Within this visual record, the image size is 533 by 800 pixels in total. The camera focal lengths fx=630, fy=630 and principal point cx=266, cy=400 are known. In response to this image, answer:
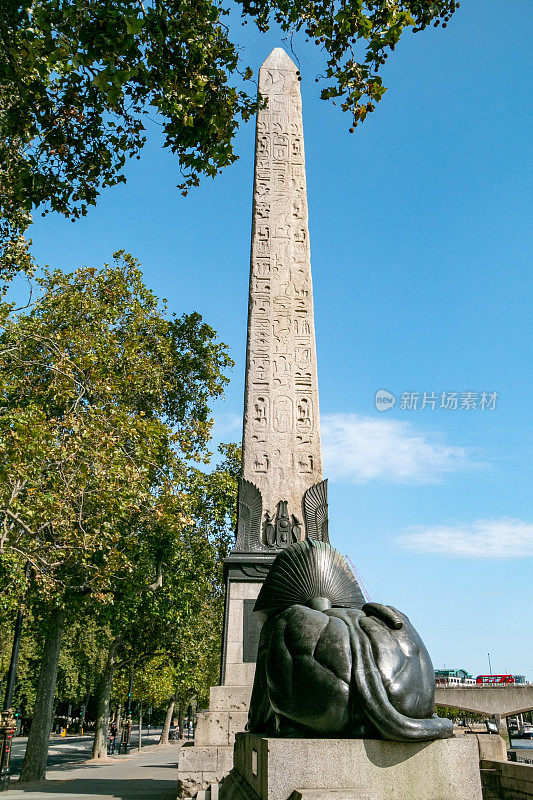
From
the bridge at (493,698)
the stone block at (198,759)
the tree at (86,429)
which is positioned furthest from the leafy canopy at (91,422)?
the bridge at (493,698)

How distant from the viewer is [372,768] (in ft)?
11.0

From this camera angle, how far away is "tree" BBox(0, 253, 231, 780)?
1194 cm

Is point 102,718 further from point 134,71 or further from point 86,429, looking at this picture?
point 134,71

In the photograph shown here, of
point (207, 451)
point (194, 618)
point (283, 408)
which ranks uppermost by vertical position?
point (207, 451)

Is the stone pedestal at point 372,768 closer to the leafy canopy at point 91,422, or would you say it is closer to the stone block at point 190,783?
the stone block at point 190,783

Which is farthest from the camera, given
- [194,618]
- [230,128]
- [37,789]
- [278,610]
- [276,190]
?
[194,618]

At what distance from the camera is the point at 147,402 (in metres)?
21.7

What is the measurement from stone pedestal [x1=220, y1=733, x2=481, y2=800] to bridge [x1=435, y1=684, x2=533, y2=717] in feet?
155

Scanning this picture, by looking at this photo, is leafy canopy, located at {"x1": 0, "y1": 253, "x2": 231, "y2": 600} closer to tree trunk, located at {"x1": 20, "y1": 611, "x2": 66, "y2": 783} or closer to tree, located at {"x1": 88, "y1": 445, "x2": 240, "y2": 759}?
tree, located at {"x1": 88, "y1": 445, "x2": 240, "y2": 759}

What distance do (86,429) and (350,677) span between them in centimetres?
1029

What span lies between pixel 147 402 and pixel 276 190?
11.0m

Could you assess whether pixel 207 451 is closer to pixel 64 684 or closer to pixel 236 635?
pixel 236 635

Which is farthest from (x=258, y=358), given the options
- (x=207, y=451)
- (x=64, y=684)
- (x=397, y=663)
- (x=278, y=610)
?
(x=64, y=684)

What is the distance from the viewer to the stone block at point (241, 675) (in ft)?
29.5
